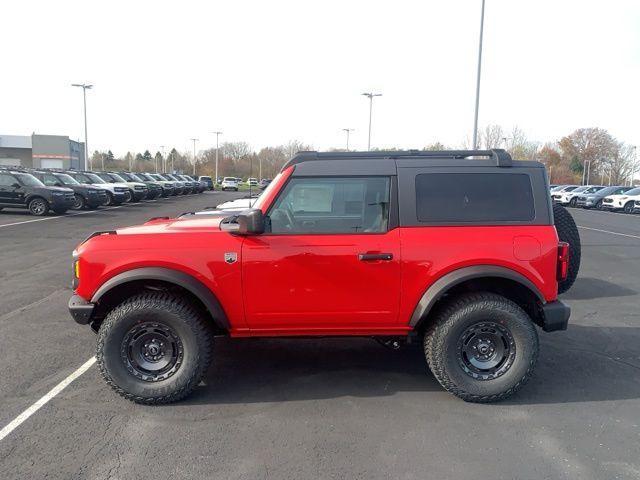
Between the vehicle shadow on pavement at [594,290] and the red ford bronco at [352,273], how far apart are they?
4.18 m

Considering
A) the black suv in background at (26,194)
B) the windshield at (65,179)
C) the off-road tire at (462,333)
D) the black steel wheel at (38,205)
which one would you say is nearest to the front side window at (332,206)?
the off-road tire at (462,333)

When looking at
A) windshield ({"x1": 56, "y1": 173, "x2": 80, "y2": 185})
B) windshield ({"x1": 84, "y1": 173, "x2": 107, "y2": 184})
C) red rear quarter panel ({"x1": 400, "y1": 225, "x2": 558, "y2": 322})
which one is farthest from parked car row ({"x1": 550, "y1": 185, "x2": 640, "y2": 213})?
A: red rear quarter panel ({"x1": 400, "y1": 225, "x2": 558, "y2": 322})

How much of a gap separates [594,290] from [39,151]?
3110 inches

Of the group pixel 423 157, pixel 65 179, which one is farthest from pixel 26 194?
pixel 423 157

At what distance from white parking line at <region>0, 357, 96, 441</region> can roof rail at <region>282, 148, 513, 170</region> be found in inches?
103

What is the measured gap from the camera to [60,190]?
20.3 m

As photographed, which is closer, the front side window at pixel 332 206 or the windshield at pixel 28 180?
the front side window at pixel 332 206

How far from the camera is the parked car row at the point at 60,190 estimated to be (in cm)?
1983

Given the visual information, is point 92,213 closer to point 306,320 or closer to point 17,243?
point 17,243

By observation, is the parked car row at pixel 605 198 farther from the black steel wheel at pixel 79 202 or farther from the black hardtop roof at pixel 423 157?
the black hardtop roof at pixel 423 157

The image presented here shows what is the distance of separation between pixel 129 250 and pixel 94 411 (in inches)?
48.8

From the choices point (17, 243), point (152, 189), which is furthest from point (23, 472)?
point (152, 189)

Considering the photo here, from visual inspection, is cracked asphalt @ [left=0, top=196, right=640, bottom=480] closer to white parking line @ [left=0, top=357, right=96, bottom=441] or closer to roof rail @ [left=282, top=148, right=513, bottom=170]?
white parking line @ [left=0, top=357, right=96, bottom=441]

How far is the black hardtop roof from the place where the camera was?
4.21 meters
